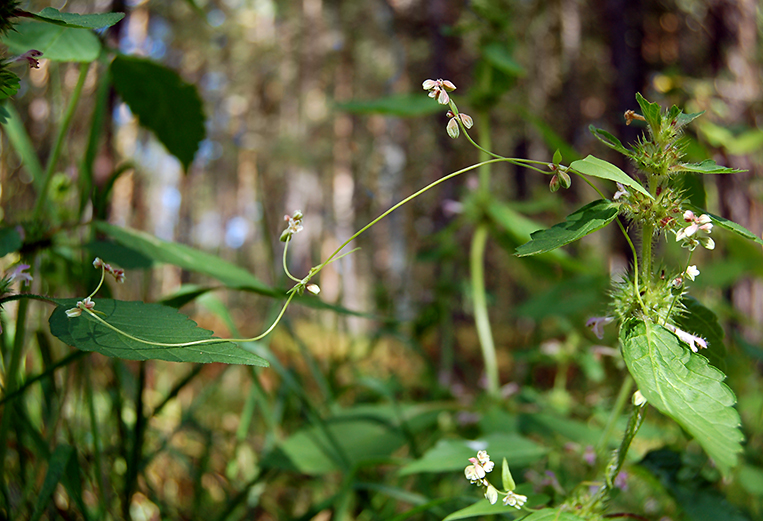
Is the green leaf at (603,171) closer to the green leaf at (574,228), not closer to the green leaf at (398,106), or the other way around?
the green leaf at (574,228)

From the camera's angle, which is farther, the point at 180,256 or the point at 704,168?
the point at 180,256

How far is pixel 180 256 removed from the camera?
899mm

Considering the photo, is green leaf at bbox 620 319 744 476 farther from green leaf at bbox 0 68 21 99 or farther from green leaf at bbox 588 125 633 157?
green leaf at bbox 0 68 21 99

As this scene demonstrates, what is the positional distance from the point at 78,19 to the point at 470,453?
2.95 ft

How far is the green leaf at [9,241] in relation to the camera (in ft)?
2.32

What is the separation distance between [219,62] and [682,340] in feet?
53.5

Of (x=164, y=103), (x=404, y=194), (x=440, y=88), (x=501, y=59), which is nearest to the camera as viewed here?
(x=440, y=88)

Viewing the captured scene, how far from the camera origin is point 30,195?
198 cm

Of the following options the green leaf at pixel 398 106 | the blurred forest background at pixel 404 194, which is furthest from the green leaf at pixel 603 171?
the green leaf at pixel 398 106

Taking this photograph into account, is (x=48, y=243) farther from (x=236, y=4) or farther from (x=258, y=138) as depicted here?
(x=258, y=138)

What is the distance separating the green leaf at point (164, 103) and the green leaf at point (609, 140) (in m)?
0.89

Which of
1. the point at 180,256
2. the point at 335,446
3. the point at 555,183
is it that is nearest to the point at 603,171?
the point at 555,183

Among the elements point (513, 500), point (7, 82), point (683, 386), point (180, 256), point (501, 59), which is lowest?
point (513, 500)

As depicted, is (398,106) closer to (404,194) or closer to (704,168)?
(704,168)
